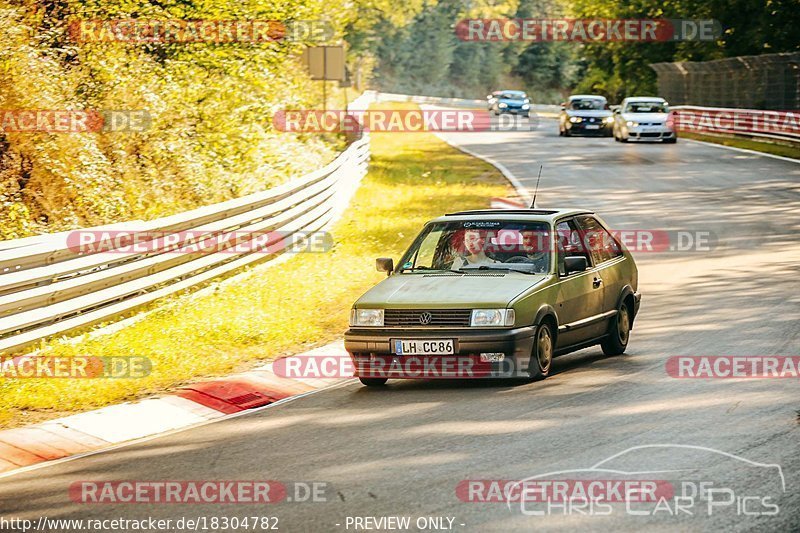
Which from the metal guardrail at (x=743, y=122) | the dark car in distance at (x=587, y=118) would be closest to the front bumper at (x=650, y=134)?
the metal guardrail at (x=743, y=122)

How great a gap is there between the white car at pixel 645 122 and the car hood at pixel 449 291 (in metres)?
31.0

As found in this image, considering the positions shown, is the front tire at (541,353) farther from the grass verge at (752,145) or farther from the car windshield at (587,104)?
the car windshield at (587,104)

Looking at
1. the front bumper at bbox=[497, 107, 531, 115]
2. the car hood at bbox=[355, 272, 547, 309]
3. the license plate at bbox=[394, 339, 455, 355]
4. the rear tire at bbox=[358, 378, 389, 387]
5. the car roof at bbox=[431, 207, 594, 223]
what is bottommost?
the rear tire at bbox=[358, 378, 389, 387]

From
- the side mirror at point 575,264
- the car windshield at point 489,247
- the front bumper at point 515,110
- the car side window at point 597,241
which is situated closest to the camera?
the side mirror at point 575,264

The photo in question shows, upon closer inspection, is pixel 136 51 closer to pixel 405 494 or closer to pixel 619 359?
pixel 619 359

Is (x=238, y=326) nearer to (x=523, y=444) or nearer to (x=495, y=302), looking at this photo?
(x=495, y=302)

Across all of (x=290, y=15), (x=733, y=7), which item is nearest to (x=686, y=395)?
(x=290, y=15)

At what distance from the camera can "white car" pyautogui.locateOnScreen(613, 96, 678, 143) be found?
41219 mm

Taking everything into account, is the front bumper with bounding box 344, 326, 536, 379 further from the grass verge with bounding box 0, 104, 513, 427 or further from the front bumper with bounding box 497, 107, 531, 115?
the front bumper with bounding box 497, 107, 531, 115

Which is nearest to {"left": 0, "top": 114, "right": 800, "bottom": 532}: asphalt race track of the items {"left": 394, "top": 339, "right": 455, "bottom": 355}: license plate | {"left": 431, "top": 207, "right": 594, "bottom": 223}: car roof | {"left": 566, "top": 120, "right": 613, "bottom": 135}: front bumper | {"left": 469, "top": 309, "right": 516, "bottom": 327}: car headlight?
{"left": 394, "top": 339, "right": 455, "bottom": 355}: license plate

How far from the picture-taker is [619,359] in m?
12.1

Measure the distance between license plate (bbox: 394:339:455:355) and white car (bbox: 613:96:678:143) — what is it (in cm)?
3194

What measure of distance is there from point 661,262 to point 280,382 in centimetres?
945

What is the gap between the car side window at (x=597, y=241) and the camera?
1245cm
